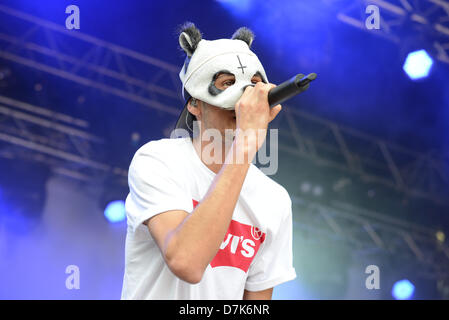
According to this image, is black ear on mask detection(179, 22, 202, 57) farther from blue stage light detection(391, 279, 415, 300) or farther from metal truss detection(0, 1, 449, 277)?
blue stage light detection(391, 279, 415, 300)

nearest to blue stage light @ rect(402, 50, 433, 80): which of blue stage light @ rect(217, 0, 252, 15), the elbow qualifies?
blue stage light @ rect(217, 0, 252, 15)

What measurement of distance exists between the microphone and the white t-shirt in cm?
37

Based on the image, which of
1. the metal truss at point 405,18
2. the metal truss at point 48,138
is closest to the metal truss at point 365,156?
the metal truss at point 405,18

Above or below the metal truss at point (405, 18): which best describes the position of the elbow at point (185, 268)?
below

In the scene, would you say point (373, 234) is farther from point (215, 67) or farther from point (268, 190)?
point (215, 67)

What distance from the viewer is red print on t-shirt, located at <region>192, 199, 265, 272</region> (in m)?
1.50

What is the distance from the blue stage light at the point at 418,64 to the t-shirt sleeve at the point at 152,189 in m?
4.43

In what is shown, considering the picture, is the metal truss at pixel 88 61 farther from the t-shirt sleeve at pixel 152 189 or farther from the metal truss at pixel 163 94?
the t-shirt sleeve at pixel 152 189

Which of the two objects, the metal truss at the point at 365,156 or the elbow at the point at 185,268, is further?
the metal truss at the point at 365,156

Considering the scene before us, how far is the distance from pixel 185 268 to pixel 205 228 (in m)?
0.10

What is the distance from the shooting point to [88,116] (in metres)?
5.73

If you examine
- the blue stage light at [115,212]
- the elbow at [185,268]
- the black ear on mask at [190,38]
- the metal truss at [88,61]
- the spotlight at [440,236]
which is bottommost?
the elbow at [185,268]

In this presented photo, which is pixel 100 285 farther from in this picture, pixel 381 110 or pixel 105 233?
pixel 381 110

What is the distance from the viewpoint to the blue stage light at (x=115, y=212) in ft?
21.2
